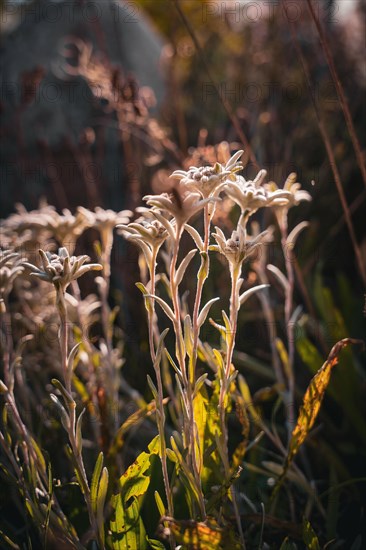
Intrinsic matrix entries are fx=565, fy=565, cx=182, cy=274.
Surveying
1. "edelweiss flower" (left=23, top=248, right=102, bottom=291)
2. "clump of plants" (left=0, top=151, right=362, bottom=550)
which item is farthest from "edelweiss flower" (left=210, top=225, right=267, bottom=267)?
"edelweiss flower" (left=23, top=248, right=102, bottom=291)

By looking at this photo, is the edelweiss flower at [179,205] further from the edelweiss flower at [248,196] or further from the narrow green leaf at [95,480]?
the narrow green leaf at [95,480]

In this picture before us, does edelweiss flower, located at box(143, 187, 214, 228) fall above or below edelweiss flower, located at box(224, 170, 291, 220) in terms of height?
below

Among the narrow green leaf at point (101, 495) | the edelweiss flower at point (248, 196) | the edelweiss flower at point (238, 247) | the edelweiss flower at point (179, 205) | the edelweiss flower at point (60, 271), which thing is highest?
the edelweiss flower at point (248, 196)

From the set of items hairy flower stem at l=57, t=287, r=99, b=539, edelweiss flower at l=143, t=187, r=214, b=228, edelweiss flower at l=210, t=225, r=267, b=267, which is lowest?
hairy flower stem at l=57, t=287, r=99, b=539

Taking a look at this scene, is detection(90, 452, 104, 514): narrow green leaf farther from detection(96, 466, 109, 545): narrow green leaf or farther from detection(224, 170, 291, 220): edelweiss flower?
detection(224, 170, 291, 220): edelweiss flower

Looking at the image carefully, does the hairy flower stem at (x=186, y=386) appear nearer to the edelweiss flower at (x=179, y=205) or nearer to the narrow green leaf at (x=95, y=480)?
the edelweiss flower at (x=179, y=205)

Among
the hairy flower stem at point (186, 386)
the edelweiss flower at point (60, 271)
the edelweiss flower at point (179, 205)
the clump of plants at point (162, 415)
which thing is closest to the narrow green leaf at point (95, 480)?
the clump of plants at point (162, 415)

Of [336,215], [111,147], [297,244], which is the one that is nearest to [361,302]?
[297,244]

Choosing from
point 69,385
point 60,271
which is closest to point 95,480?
point 69,385

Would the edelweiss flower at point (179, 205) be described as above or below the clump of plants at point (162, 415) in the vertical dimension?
above

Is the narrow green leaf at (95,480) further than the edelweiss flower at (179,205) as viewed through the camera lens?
Yes

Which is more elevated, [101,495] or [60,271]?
[60,271]

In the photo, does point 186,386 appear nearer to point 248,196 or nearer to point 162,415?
point 162,415
